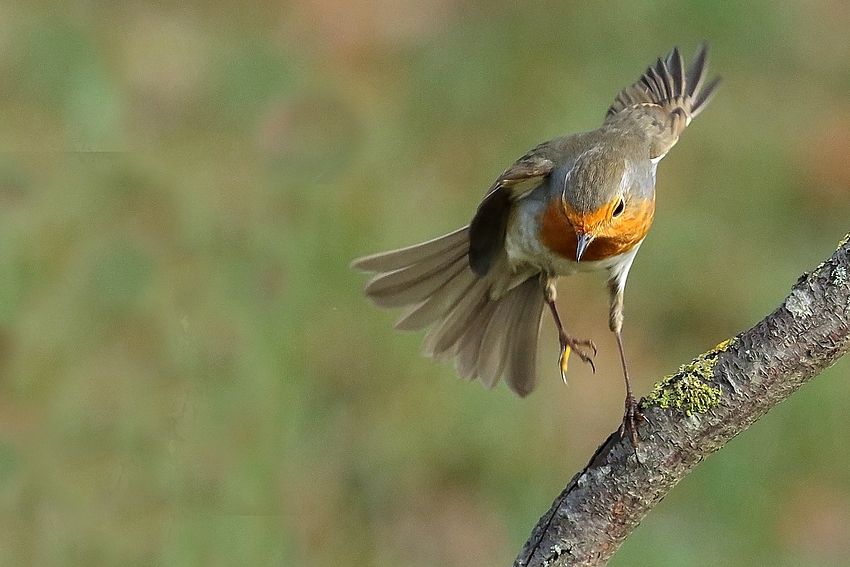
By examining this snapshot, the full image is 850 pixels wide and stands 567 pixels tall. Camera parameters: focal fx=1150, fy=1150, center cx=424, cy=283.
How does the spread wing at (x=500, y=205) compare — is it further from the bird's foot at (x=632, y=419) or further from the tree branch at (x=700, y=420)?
the tree branch at (x=700, y=420)

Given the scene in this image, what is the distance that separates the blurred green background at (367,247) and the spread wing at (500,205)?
1.24 metres

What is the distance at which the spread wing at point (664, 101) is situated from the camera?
4.43 m

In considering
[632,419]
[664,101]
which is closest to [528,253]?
[664,101]

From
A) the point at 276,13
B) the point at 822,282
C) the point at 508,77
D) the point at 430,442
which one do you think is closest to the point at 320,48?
the point at 276,13

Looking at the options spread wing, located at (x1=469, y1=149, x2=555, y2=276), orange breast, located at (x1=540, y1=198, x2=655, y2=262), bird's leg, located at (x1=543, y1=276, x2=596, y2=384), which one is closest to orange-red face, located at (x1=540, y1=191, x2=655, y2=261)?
orange breast, located at (x1=540, y1=198, x2=655, y2=262)

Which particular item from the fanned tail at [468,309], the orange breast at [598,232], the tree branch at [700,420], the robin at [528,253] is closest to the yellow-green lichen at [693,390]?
the tree branch at [700,420]

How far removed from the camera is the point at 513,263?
412 cm

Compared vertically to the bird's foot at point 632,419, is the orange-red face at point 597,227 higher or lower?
higher

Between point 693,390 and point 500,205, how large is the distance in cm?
168

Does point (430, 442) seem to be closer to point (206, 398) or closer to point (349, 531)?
point (349, 531)

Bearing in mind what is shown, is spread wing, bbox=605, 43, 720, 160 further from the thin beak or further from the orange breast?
the thin beak

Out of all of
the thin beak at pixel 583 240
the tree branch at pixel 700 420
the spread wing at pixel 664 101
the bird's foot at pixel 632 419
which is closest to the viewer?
the tree branch at pixel 700 420

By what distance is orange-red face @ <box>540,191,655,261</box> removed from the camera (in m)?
3.75

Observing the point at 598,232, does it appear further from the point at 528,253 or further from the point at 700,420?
the point at 700,420
